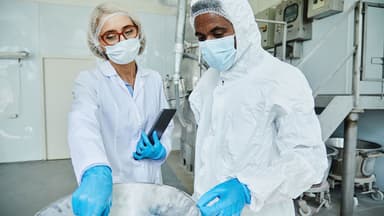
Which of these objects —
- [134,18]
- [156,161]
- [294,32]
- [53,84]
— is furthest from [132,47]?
[53,84]

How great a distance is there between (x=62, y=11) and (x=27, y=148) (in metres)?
2.00

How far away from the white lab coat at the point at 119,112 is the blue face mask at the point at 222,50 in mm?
372

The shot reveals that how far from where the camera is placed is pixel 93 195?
1.88 ft

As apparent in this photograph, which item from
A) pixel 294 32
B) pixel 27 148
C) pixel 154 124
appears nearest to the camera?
pixel 154 124

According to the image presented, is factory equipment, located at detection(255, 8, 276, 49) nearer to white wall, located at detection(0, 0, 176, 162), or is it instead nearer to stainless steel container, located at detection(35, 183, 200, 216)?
white wall, located at detection(0, 0, 176, 162)

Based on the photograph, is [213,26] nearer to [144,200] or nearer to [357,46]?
[144,200]

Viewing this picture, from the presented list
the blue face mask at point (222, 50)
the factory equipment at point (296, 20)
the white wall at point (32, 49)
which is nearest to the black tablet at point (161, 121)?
the blue face mask at point (222, 50)

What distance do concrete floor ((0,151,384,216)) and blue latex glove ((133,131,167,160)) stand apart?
140 cm

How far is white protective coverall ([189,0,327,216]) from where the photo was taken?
0.62 m

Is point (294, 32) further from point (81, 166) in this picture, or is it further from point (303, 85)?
point (81, 166)

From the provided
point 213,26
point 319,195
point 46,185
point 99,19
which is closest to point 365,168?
point 319,195

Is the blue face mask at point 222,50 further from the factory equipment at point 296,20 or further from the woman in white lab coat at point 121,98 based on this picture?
the factory equipment at point 296,20

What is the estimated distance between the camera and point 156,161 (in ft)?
3.44

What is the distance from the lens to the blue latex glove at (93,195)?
0.56m
